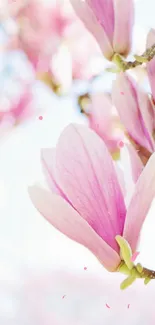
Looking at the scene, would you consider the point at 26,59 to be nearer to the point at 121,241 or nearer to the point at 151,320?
the point at 121,241

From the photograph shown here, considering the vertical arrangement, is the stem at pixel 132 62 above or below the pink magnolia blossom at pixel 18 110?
below

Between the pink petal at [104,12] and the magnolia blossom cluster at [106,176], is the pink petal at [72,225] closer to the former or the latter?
the magnolia blossom cluster at [106,176]

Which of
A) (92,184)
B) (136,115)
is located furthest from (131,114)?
(92,184)

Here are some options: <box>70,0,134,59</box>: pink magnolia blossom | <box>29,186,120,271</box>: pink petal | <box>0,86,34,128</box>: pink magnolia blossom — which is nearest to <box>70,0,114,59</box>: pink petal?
<box>70,0,134,59</box>: pink magnolia blossom

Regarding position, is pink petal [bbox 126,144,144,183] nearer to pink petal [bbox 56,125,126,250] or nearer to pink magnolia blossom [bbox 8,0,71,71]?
pink petal [bbox 56,125,126,250]

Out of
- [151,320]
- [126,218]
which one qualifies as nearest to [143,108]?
[126,218]

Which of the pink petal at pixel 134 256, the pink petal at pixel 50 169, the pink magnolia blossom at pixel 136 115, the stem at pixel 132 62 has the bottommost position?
the pink petal at pixel 134 256

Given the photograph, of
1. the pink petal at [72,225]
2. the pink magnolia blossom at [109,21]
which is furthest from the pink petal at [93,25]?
the pink petal at [72,225]
